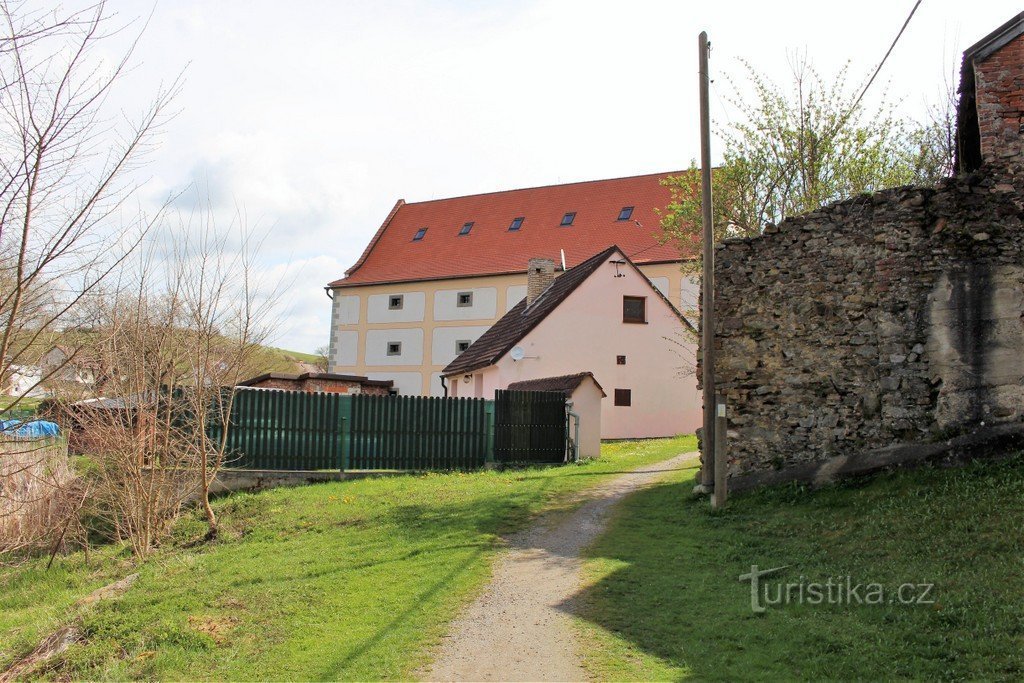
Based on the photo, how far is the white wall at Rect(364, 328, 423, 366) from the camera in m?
48.0

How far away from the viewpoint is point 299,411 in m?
18.4

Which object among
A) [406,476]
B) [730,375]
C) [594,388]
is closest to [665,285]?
[594,388]

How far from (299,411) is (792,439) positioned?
34.9 ft

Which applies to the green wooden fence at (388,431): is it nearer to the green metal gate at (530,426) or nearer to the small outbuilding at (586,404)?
the green metal gate at (530,426)

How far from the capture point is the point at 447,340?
47.0 meters

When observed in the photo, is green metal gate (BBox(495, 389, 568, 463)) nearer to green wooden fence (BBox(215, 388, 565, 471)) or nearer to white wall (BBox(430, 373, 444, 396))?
green wooden fence (BBox(215, 388, 565, 471))

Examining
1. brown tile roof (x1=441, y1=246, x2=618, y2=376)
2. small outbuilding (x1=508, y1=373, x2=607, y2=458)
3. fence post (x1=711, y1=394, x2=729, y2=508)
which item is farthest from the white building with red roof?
fence post (x1=711, y1=394, x2=729, y2=508)

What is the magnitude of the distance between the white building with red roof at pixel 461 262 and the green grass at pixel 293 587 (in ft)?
95.9

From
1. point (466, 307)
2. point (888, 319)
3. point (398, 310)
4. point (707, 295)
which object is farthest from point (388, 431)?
point (398, 310)

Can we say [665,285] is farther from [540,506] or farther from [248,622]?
[248,622]

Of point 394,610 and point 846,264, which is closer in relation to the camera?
point 394,610

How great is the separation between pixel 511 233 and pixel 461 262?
3383 millimetres

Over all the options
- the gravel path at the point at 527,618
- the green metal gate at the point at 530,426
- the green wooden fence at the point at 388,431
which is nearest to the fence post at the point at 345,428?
the green wooden fence at the point at 388,431

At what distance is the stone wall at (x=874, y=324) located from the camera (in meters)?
11.1
